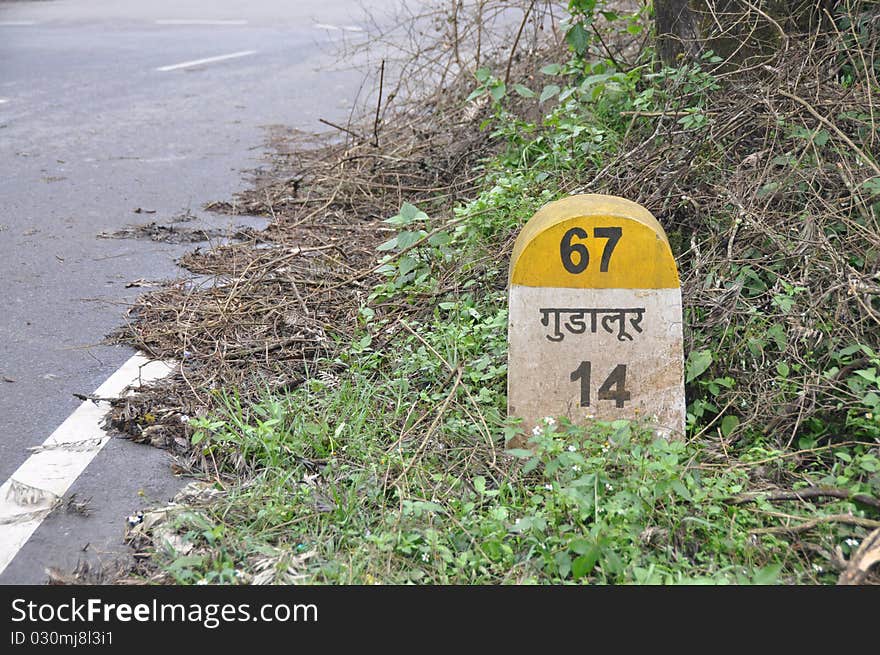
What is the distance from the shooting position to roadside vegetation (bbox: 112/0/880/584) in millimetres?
2748

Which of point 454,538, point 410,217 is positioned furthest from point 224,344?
point 454,538

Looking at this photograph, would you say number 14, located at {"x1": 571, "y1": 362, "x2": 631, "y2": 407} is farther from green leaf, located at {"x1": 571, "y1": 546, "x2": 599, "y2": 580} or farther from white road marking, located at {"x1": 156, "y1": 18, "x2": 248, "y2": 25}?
white road marking, located at {"x1": 156, "y1": 18, "x2": 248, "y2": 25}

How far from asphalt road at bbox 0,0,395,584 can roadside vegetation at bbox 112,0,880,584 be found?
8.9 inches

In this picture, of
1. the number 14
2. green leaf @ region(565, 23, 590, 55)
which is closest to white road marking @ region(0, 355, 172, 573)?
the number 14

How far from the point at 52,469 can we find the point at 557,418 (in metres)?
1.80

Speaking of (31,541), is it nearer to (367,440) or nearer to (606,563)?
(367,440)

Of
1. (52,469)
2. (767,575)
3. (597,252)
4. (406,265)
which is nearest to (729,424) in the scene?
(597,252)

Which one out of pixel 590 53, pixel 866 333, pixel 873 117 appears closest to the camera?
pixel 866 333

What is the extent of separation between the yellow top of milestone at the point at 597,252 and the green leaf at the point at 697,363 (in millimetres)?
319

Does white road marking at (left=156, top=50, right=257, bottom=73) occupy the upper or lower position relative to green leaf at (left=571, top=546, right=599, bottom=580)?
upper

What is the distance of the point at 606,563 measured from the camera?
103 inches

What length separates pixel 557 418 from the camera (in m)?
3.38
